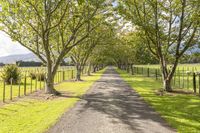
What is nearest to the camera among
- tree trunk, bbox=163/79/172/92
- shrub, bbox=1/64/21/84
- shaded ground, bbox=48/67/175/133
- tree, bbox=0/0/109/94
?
shaded ground, bbox=48/67/175/133

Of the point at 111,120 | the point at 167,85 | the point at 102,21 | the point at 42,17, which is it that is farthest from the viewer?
the point at 102,21

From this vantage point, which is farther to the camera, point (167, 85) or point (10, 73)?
point (10, 73)

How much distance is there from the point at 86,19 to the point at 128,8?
4.04m

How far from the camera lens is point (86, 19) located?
2041cm

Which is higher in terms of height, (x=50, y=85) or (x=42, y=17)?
(x=42, y=17)

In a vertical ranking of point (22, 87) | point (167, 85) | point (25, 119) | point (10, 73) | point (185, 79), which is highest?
point (10, 73)

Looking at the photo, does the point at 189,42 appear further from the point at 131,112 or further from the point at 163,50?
the point at 131,112

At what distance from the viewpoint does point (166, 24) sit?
76.3 ft

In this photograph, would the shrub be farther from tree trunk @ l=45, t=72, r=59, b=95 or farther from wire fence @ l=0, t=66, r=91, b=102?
tree trunk @ l=45, t=72, r=59, b=95

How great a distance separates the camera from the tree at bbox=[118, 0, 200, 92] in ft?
68.8

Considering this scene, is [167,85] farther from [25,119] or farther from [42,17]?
[25,119]

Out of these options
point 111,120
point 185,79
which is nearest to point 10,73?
point 111,120

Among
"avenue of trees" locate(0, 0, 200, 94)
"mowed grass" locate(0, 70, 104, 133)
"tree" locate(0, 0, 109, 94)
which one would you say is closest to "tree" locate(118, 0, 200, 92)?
"avenue of trees" locate(0, 0, 200, 94)

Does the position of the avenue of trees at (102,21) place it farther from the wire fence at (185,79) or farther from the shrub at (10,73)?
the shrub at (10,73)
